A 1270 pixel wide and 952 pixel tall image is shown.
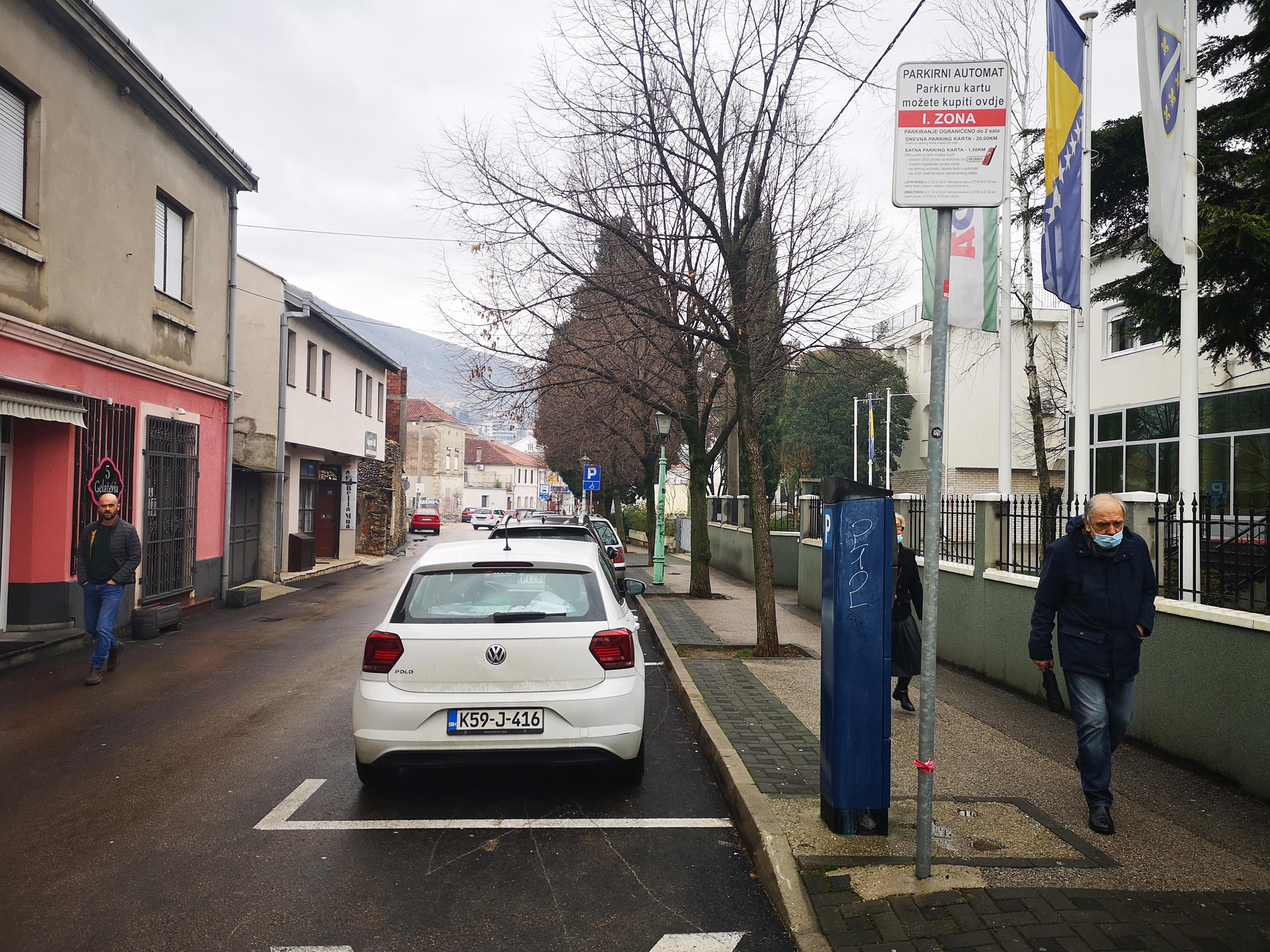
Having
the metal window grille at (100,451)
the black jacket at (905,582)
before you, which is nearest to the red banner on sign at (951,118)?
the black jacket at (905,582)

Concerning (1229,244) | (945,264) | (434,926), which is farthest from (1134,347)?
(434,926)

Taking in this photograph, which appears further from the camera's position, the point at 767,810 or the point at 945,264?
the point at 767,810

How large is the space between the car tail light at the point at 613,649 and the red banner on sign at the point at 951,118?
3.15 meters

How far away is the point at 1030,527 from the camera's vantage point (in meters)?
8.71

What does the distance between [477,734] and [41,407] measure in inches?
311

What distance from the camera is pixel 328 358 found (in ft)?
82.3

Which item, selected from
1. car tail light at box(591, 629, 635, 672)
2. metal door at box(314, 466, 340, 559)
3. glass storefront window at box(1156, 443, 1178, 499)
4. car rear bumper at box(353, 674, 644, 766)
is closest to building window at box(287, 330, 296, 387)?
metal door at box(314, 466, 340, 559)

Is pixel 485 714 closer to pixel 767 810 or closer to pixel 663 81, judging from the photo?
pixel 767 810

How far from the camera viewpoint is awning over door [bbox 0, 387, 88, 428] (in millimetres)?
9523

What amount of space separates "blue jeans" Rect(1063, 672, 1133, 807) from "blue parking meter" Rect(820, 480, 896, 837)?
1.17 metres

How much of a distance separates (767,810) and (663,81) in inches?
354

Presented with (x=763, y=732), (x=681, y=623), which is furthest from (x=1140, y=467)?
(x=763, y=732)

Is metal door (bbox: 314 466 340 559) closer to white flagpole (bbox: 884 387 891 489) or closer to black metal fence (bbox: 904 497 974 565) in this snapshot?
black metal fence (bbox: 904 497 974 565)

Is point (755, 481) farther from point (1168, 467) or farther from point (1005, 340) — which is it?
point (1168, 467)
